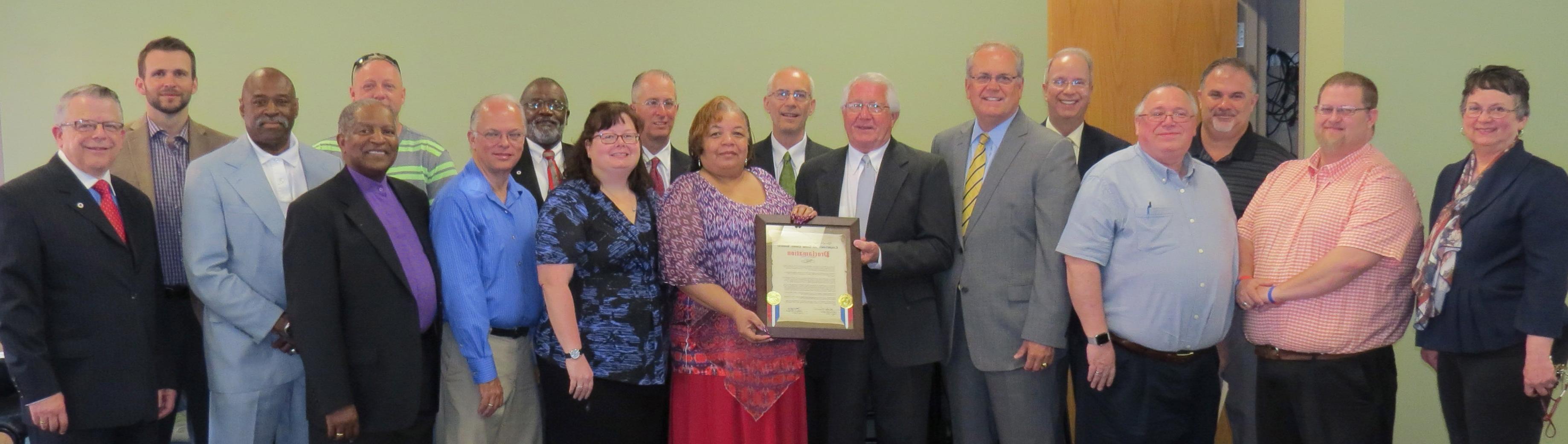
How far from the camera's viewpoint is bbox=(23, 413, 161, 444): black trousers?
2990mm

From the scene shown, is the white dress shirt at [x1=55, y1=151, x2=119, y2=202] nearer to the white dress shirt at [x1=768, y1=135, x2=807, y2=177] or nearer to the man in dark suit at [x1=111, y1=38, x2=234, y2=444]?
the man in dark suit at [x1=111, y1=38, x2=234, y2=444]

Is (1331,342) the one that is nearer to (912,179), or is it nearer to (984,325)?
(984,325)

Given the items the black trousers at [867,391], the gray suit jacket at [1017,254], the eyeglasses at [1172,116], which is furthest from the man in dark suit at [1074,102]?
the black trousers at [867,391]

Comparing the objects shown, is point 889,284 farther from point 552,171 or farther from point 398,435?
point 398,435

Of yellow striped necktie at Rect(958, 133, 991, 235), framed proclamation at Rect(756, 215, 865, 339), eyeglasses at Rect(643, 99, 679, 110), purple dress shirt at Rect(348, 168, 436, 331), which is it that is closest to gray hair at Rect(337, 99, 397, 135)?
purple dress shirt at Rect(348, 168, 436, 331)

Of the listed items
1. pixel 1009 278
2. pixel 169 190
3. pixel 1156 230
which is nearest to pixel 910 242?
pixel 1009 278

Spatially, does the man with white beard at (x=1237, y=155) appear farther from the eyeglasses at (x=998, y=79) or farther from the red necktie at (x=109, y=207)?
the red necktie at (x=109, y=207)

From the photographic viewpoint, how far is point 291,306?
290 centimetres

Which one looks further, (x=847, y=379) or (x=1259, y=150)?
(x=1259, y=150)

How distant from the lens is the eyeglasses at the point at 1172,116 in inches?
122

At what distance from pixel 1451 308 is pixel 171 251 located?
156 inches

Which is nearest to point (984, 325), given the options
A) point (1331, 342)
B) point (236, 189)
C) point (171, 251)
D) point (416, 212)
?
point (1331, 342)

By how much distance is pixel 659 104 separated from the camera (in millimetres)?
4188

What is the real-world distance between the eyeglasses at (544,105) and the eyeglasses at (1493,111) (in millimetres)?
3100
